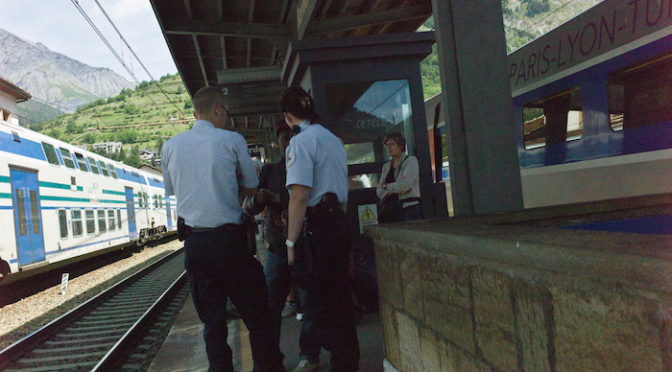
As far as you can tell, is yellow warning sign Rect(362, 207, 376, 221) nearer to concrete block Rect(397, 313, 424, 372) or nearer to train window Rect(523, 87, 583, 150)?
concrete block Rect(397, 313, 424, 372)

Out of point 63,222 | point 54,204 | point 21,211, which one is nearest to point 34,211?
point 21,211

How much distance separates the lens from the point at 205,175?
2.87 metres

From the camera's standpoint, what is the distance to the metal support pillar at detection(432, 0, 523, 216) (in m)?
3.97

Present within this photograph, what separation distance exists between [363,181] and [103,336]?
404 centimetres

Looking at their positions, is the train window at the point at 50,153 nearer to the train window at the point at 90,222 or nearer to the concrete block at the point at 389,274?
the train window at the point at 90,222

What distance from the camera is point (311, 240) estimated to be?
290 centimetres

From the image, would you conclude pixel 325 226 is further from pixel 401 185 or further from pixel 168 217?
pixel 168 217

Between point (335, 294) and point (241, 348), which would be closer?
point (335, 294)

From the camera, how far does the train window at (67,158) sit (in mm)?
13154

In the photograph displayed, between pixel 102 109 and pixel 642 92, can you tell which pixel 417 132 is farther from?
pixel 102 109

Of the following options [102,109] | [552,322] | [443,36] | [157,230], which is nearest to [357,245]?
[443,36]

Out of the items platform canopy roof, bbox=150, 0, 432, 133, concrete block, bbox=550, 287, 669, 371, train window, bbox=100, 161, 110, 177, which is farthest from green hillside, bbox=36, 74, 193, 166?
concrete block, bbox=550, 287, 669, 371

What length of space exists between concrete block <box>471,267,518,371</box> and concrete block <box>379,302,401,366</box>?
3.12 ft

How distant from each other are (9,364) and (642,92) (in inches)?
319
